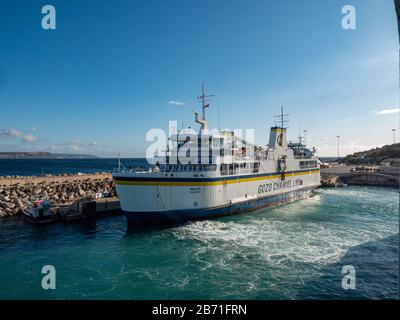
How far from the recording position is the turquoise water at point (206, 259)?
12148mm

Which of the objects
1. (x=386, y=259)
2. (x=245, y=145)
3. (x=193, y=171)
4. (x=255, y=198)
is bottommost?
(x=386, y=259)

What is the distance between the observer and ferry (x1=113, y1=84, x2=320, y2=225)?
21.7 meters

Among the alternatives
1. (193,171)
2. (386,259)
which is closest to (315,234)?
(386,259)

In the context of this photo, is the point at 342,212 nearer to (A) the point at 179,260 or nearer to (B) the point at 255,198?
(B) the point at 255,198

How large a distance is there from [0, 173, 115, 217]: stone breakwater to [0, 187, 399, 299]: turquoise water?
4.32 meters

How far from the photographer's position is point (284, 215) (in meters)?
27.8

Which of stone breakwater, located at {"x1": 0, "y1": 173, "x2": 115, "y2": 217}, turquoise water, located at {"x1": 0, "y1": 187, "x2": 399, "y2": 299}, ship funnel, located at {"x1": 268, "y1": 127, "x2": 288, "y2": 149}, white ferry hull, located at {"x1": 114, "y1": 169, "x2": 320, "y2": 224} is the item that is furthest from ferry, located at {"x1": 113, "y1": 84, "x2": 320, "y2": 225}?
stone breakwater, located at {"x1": 0, "y1": 173, "x2": 115, "y2": 217}

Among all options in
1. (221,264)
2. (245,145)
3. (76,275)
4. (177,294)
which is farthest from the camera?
(245,145)

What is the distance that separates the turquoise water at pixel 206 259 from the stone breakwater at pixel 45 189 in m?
4.32

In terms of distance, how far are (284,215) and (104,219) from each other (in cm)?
2019

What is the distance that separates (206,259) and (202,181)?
27.7ft

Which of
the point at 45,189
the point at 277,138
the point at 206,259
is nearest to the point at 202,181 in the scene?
the point at 206,259

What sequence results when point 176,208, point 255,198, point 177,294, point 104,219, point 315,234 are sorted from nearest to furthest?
1. point 177,294
2. point 315,234
3. point 176,208
4. point 104,219
5. point 255,198

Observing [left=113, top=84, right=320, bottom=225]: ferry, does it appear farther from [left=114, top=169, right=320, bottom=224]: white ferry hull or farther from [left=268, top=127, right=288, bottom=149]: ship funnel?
[left=268, top=127, right=288, bottom=149]: ship funnel
